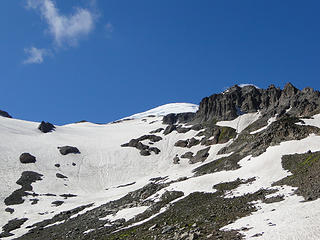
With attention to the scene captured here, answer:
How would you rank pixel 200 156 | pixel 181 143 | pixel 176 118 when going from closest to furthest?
pixel 200 156
pixel 181 143
pixel 176 118

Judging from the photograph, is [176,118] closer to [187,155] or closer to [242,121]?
[242,121]

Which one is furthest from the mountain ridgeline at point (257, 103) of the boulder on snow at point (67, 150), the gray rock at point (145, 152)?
the boulder on snow at point (67, 150)

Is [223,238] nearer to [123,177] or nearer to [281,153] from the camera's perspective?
[281,153]

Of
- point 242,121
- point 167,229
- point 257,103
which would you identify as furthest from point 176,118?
point 167,229

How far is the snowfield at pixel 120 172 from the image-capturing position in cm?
2592

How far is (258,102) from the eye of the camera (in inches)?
4860

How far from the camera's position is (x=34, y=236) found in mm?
48500

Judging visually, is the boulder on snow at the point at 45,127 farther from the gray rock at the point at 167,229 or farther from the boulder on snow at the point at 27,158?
the gray rock at the point at 167,229

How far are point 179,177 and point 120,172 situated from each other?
3600 cm

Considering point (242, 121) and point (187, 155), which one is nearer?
point (187, 155)

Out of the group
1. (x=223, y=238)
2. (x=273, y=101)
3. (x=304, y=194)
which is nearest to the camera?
(x=223, y=238)

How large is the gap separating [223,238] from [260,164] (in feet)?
93.7

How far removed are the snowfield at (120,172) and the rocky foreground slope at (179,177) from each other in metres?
0.24

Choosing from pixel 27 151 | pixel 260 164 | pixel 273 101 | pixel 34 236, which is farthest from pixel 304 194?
pixel 27 151
